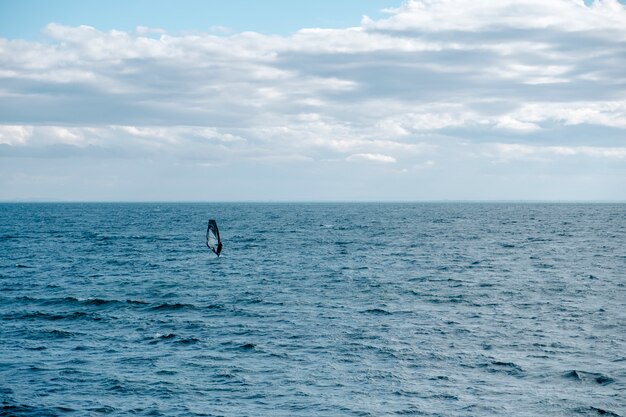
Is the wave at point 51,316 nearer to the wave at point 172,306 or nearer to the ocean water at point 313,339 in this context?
the ocean water at point 313,339

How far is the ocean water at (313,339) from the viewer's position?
28.9 meters

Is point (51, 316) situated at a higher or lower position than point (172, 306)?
lower

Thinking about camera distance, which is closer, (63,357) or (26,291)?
(63,357)

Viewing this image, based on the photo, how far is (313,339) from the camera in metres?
39.4

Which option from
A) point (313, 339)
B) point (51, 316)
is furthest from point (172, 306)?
point (313, 339)

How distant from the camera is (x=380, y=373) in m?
32.6

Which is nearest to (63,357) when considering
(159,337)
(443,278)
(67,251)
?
(159,337)

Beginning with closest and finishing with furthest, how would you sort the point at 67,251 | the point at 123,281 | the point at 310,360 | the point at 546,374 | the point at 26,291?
the point at 546,374 < the point at 310,360 < the point at 26,291 < the point at 123,281 < the point at 67,251

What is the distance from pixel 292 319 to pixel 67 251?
62386 mm

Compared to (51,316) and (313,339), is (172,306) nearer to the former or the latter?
(51,316)

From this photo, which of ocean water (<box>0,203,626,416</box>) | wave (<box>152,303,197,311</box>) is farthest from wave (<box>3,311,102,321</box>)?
wave (<box>152,303,197,311</box>)

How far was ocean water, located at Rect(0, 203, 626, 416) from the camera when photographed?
2894cm

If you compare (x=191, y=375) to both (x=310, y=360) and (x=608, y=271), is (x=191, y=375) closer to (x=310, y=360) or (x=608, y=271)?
(x=310, y=360)

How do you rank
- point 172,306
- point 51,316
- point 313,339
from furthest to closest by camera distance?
1. point 172,306
2. point 51,316
3. point 313,339
